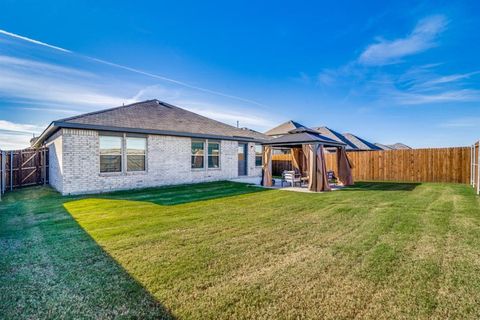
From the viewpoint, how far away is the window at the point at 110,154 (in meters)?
10.6

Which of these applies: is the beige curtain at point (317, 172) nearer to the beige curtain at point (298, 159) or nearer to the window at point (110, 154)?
the beige curtain at point (298, 159)

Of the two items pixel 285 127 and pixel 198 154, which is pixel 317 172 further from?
pixel 285 127

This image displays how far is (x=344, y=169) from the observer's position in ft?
44.3

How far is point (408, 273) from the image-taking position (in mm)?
3207

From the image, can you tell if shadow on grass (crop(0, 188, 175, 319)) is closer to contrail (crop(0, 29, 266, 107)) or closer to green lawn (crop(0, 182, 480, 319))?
green lawn (crop(0, 182, 480, 319))

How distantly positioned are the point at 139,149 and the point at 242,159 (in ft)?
25.2

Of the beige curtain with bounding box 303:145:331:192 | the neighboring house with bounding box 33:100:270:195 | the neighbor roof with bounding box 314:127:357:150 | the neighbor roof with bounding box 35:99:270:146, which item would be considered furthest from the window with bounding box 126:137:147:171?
the neighbor roof with bounding box 314:127:357:150

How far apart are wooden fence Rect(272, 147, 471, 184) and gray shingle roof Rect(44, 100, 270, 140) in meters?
7.79

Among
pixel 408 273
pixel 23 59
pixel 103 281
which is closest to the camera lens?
pixel 103 281

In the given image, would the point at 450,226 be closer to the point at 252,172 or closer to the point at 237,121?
the point at 252,172

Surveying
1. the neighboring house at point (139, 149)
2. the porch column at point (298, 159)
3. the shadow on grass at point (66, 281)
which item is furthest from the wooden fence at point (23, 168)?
the porch column at point (298, 159)

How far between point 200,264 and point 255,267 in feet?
2.72

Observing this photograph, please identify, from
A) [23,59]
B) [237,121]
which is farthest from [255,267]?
[237,121]

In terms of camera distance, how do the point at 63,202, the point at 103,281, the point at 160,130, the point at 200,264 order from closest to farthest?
the point at 103,281 < the point at 200,264 < the point at 63,202 < the point at 160,130
